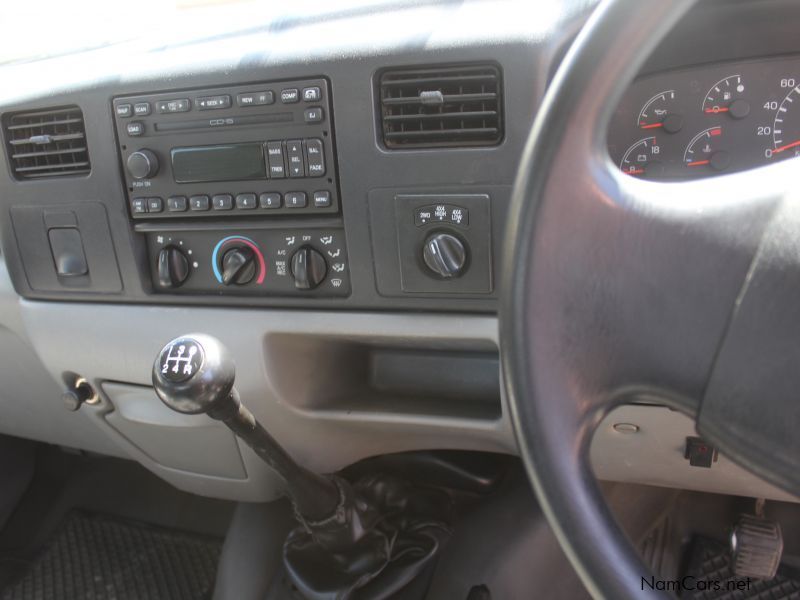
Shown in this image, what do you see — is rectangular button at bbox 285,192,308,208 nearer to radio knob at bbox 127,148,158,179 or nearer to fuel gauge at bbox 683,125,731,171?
radio knob at bbox 127,148,158,179

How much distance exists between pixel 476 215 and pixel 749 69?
0.39 m

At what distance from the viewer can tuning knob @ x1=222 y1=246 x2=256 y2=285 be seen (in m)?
1.02

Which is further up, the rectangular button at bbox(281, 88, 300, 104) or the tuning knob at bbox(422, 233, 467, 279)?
the rectangular button at bbox(281, 88, 300, 104)

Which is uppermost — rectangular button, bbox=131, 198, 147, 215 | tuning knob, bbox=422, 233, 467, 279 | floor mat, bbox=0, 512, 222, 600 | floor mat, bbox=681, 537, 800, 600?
rectangular button, bbox=131, 198, 147, 215

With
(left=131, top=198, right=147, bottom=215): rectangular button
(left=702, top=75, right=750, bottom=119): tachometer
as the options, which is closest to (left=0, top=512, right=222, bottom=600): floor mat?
(left=131, top=198, right=147, bottom=215): rectangular button

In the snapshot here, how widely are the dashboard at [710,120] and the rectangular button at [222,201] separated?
0.52 metres

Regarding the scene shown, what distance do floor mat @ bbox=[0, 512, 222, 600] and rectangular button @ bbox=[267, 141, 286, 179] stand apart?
1043mm

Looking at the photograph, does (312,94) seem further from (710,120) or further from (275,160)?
(710,120)

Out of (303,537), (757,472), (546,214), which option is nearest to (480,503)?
(303,537)

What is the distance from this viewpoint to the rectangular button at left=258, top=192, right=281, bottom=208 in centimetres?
98

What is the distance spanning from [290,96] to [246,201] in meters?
0.16

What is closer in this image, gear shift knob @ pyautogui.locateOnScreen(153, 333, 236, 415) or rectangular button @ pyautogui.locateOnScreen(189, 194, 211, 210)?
gear shift knob @ pyautogui.locateOnScreen(153, 333, 236, 415)

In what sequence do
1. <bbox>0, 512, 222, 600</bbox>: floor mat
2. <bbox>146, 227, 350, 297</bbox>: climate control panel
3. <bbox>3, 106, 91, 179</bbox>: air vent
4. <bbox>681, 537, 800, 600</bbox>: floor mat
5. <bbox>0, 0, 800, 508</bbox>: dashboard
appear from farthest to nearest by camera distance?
<bbox>0, 512, 222, 600</bbox>: floor mat < <bbox>681, 537, 800, 600</bbox>: floor mat < <bbox>3, 106, 91, 179</bbox>: air vent < <bbox>146, 227, 350, 297</bbox>: climate control panel < <bbox>0, 0, 800, 508</bbox>: dashboard

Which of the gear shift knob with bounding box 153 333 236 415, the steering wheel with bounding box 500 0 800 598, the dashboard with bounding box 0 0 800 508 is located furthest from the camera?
the dashboard with bounding box 0 0 800 508
